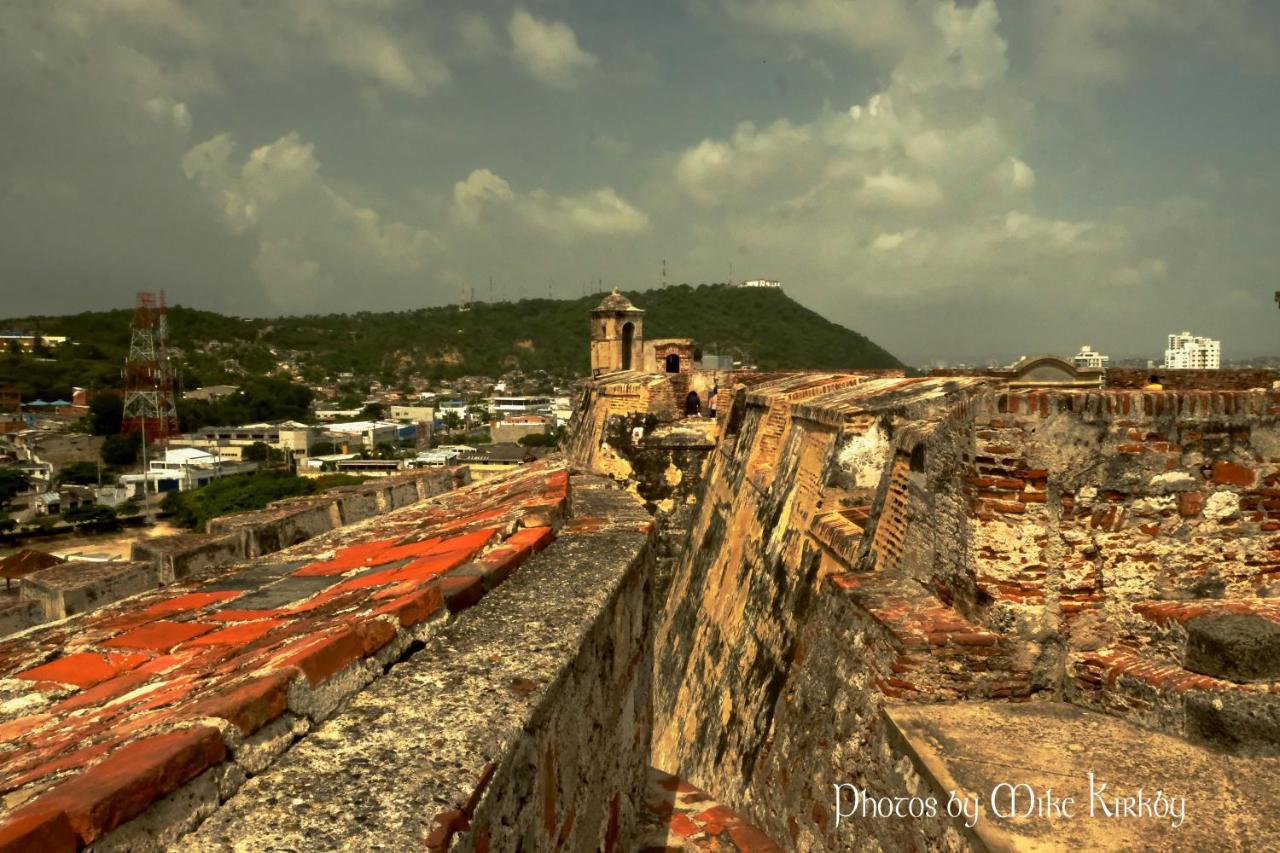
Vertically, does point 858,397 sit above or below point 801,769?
above

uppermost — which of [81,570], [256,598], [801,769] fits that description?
[256,598]

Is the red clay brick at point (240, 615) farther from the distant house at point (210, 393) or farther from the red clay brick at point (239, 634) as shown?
the distant house at point (210, 393)

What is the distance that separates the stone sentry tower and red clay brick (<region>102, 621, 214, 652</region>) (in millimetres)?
26325

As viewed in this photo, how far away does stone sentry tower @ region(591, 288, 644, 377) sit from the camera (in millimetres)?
28719

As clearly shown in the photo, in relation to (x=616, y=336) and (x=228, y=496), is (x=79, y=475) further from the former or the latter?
(x=616, y=336)

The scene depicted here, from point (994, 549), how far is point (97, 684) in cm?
406

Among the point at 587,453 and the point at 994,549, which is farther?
the point at 587,453

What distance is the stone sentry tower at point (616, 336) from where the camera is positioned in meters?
28.7

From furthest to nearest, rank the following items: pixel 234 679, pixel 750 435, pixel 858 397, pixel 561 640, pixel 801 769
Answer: pixel 750 435
pixel 858 397
pixel 801 769
pixel 561 640
pixel 234 679

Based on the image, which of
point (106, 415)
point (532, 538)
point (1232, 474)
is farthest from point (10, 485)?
point (1232, 474)

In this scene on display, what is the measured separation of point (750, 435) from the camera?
422 inches

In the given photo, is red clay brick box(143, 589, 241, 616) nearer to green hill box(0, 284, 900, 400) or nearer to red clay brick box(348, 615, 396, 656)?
red clay brick box(348, 615, 396, 656)

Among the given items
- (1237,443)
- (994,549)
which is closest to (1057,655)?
(994,549)

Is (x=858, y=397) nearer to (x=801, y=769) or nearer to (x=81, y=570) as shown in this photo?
(x=801, y=769)
